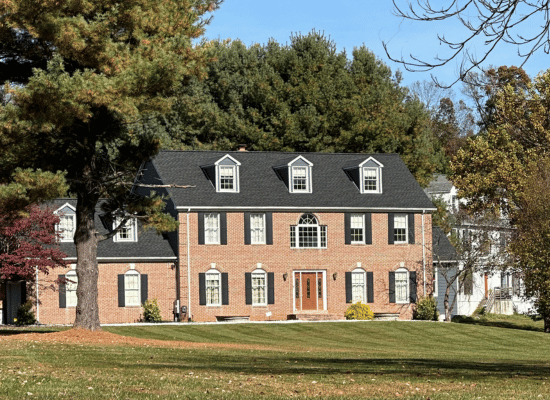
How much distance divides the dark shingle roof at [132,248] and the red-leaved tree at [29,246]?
11.0ft

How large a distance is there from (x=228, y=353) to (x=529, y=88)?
3013cm

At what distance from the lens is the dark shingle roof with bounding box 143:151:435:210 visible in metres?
40.3

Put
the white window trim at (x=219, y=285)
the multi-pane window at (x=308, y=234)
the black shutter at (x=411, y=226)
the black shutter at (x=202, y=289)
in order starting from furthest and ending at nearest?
1. the black shutter at (x=411, y=226)
2. the multi-pane window at (x=308, y=234)
3. the white window trim at (x=219, y=285)
4. the black shutter at (x=202, y=289)

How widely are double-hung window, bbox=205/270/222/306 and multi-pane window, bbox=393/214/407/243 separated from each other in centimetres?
941

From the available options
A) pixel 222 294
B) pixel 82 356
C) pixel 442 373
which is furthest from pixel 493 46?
pixel 222 294

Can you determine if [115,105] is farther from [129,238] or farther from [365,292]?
[365,292]

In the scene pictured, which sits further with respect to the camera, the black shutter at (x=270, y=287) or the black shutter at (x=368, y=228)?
the black shutter at (x=368, y=228)

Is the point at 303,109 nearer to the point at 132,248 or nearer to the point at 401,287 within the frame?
the point at 401,287

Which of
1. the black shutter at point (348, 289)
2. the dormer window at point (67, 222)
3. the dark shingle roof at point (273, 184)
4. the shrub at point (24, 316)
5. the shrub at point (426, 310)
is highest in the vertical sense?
the dark shingle roof at point (273, 184)

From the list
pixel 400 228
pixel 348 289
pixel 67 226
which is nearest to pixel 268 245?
pixel 348 289

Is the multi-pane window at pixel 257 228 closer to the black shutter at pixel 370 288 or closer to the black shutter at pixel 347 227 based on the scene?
the black shutter at pixel 347 227

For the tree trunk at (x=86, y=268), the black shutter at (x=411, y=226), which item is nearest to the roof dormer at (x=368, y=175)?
the black shutter at (x=411, y=226)

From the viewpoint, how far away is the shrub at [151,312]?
125ft

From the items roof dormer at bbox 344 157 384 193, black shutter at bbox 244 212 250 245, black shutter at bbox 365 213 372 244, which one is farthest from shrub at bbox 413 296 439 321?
black shutter at bbox 244 212 250 245
